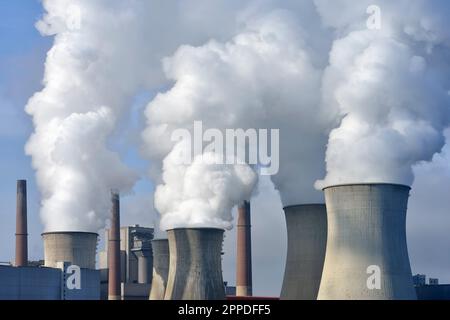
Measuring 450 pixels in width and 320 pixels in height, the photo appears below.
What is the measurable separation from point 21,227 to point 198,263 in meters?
11.7

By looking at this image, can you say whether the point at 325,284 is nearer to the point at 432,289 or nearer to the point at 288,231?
the point at 288,231

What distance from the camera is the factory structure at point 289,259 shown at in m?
29.6

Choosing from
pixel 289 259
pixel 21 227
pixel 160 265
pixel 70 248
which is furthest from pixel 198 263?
pixel 160 265

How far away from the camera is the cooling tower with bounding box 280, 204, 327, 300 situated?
36031 millimetres

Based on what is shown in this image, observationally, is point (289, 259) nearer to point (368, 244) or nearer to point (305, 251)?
point (305, 251)

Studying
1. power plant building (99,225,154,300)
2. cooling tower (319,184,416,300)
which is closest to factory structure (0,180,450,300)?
cooling tower (319,184,416,300)

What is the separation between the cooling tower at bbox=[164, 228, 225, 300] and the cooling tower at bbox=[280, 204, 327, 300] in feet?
8.92

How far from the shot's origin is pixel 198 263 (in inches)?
1433

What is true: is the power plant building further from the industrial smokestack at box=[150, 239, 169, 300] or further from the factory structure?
the industrial smokestack at box=[150, 239, 169, 300]
